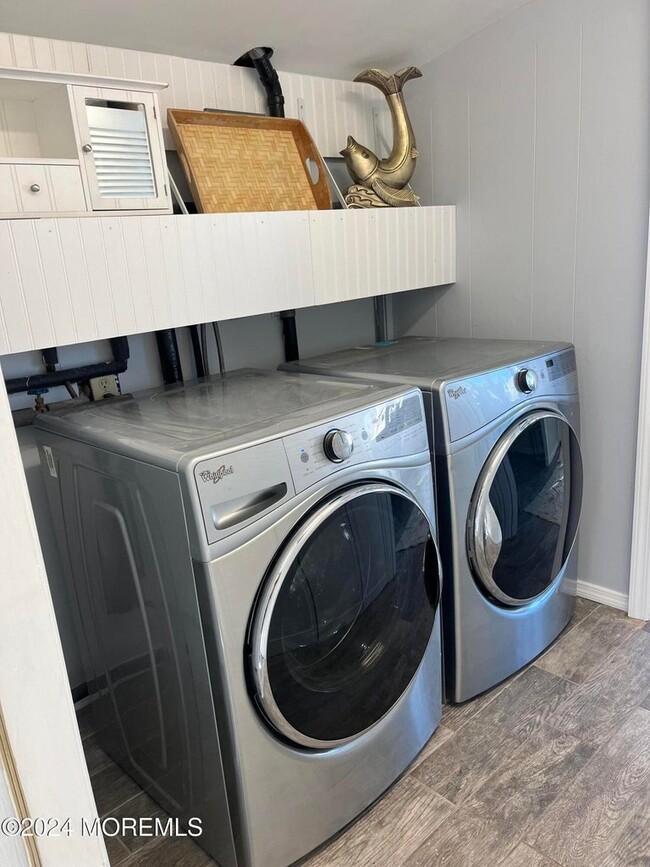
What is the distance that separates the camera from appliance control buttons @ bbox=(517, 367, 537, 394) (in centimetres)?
175

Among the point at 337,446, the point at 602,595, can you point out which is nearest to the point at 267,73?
the point at 337,446

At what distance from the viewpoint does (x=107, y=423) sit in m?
1.42

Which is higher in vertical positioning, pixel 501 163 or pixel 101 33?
pixel 101 33

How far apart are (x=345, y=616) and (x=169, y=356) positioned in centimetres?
96

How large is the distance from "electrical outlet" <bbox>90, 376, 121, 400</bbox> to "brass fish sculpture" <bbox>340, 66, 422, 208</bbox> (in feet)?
3.03

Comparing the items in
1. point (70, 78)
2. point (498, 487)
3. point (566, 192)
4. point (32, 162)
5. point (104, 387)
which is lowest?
point (498, 487)

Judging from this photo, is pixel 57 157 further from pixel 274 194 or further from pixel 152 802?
pixel 152 802

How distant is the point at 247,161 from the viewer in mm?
1871

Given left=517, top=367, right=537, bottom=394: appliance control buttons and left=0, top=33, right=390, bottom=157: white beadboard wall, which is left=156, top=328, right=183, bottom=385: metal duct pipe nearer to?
left=0, top=33, right=390, bottom=157: white beadboard wall

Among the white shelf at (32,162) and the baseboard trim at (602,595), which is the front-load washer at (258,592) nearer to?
the white shelf at (32,162)

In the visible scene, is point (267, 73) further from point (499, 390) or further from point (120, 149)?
point (499, 390)

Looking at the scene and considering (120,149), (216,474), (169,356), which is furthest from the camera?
(169,356)

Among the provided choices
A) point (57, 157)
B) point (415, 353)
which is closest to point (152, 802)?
point (415, 353)

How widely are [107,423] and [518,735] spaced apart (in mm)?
1297
